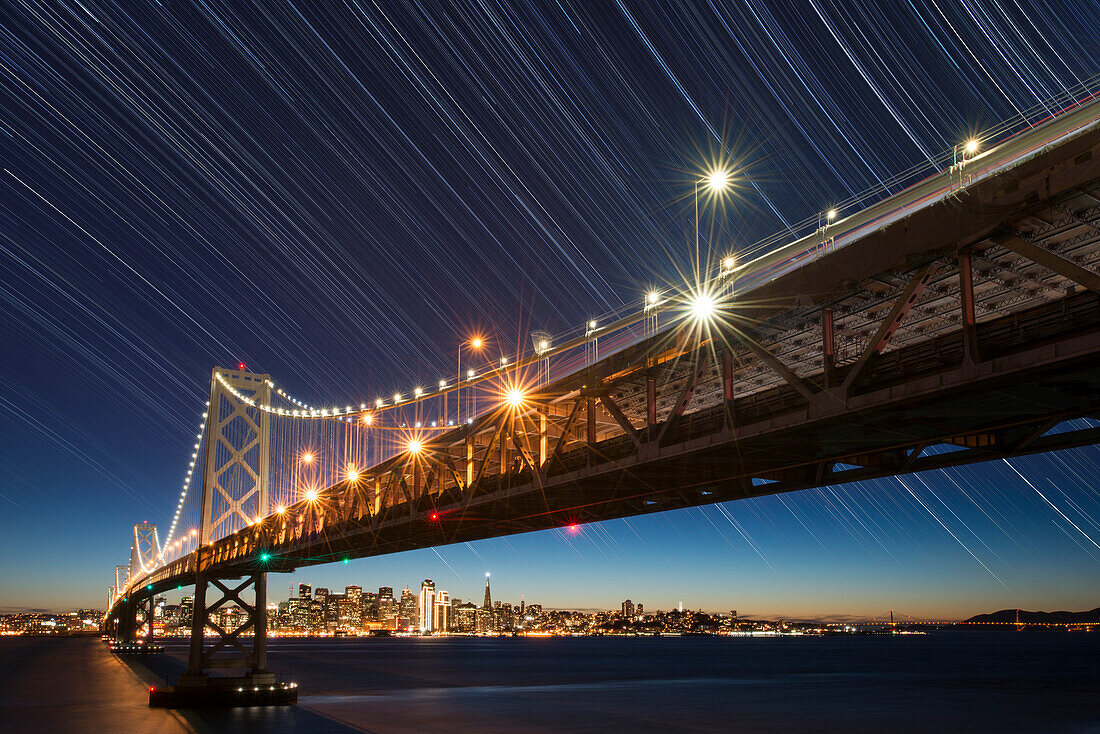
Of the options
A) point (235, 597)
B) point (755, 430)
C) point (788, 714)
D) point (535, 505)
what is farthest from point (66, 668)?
point (755, 430)

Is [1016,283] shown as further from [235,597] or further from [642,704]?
[642,704]

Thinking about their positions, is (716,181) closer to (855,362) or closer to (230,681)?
(855,362)

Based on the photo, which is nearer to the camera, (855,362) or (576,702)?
(855,362)

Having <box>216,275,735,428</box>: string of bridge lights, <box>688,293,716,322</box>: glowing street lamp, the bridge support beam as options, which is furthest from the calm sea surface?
<box>688,293,716,322</box>: glowing street lamp

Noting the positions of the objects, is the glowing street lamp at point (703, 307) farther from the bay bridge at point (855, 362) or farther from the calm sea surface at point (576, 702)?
the calm sea surface at point (576, 702)

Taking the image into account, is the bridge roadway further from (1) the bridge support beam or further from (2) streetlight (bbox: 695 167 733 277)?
(1) the bridge support beam

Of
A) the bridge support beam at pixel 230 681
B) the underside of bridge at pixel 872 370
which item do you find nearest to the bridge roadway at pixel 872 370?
the underside of bridge at pixel 872 370

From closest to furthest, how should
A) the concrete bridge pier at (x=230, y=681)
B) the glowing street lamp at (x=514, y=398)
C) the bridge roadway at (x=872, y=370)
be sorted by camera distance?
the bridge roadway at (x=872, y=370)
the glowing street lamp at (x=514, y=398)
the concrete bridge pier at (x=230, y=681)

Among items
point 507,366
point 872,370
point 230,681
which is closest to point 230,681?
point 230,681
